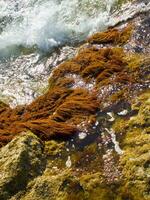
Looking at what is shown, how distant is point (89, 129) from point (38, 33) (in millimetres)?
16413

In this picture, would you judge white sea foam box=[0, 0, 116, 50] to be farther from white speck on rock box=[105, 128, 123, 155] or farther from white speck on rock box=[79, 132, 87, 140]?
white speck on rock box=[105, 128, 123, 155]

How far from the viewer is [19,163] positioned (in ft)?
69.5

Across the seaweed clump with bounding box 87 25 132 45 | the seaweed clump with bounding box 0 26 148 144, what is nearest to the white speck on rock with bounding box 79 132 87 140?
the seaweed clump with bounding box 0 26 148 144

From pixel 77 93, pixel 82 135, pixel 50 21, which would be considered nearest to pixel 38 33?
Result: pixel 50 21

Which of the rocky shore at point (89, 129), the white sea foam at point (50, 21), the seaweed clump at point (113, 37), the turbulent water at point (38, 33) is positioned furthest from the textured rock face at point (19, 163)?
the white sea foam at point (50, 21)

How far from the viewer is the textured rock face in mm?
20625

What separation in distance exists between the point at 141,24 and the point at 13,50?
38.2ft

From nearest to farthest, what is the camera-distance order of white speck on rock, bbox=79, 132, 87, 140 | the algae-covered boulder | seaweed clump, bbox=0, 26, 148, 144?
the algae-covered boulder < white speck on rock, bbox=79, 132, 87, 140 < seaweed clump, bbox=0, 26, 148, 144

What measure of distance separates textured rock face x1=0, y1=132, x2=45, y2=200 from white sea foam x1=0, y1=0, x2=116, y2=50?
15500 millimetres

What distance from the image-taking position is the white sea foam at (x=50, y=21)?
123 ft

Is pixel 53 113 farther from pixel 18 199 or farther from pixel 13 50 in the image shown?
pixel 13 50

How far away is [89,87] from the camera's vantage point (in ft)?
96.4

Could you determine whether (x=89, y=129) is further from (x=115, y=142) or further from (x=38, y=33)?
(x=38, y=33)

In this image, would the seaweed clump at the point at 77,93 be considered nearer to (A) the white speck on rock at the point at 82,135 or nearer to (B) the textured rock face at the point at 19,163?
(A) the white speck on rock at the point at 82,135
